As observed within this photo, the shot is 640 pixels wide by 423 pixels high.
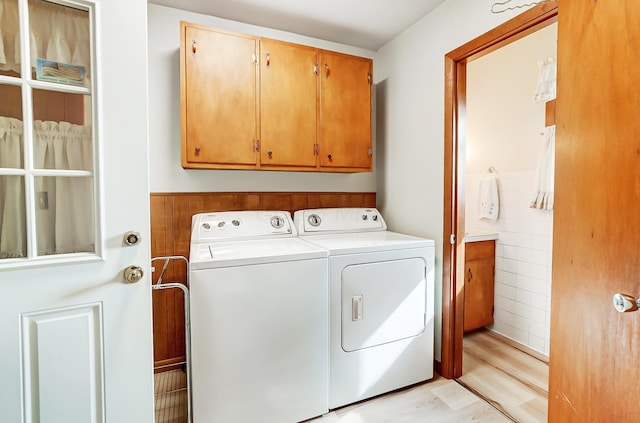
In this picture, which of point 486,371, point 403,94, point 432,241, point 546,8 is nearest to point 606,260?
point 432,241

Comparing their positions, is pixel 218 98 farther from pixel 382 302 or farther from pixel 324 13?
pixel 382 302

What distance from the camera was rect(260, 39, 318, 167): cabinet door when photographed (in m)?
2.05

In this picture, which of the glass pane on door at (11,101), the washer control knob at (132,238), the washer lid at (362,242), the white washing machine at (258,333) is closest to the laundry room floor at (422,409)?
the white washing machine at (258,333)

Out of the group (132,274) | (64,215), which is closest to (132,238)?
(132,274)

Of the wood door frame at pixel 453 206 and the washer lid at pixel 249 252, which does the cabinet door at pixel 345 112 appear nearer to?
the wood door frame at pixel 453 206

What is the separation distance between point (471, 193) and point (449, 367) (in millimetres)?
1663

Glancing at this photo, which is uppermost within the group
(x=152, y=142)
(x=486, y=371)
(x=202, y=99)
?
(x=202, y=99)

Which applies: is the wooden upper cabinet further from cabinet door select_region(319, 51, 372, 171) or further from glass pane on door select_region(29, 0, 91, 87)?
glass pane on door select_region(29, 0, 91, 87)

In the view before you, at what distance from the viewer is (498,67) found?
272 cm

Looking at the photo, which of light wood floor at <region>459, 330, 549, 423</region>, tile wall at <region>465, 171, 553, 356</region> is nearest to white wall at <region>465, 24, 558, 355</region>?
tile wall at <region>465, 171, 553, 356</region>

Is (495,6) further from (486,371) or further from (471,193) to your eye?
(486,371)

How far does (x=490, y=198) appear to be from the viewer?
2.72 m

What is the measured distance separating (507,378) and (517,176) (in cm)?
156

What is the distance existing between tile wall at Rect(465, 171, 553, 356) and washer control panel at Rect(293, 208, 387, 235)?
109cm
